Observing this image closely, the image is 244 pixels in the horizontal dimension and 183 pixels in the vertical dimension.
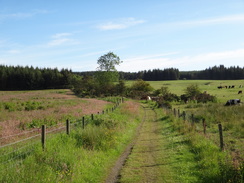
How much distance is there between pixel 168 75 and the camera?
568ft

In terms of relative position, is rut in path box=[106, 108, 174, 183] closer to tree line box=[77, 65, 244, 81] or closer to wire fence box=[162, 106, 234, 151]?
wire fence box=[162, 106, 234, 151]

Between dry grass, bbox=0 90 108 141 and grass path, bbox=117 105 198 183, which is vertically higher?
dry grass, bbox=0 90 108 141

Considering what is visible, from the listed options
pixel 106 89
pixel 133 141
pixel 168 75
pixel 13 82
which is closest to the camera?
pixel 133 141

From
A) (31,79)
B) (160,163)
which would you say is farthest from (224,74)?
(160,163)

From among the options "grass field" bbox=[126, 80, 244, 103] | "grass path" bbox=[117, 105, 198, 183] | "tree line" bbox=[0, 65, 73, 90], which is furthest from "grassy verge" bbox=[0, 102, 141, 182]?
"tree line" bbox=[0, 65, 73, 90]

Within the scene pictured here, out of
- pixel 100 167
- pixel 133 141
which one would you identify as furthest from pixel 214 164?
pixel 133 141

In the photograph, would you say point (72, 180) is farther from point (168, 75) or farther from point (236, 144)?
Answer: point (168, 75)

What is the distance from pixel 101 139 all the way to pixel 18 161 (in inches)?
193

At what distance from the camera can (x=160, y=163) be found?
9867 mm

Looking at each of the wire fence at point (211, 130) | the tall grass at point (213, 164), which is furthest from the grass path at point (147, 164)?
the wire fence at point (211, 130)

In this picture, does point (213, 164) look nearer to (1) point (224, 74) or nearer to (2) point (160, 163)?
(2) point (160, 163)

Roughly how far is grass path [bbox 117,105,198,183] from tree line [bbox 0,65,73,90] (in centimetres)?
8791

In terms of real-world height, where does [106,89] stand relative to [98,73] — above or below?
below

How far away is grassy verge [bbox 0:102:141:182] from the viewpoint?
707 centimetres
